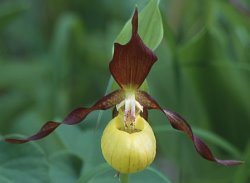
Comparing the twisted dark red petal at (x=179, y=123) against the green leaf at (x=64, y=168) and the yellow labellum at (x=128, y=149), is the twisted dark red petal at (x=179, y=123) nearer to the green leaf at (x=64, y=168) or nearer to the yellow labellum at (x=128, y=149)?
the yellow labellum at (x=128, y=149)

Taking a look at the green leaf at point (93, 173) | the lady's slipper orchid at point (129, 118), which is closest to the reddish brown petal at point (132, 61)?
the lady's slipper orchid at point (129, 118)

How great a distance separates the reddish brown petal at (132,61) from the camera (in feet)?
2.50

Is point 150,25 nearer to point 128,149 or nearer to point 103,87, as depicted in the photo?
point 128,149

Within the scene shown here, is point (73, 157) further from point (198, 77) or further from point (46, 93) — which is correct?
point (46, 93)

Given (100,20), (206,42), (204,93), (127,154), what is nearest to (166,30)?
(206,42)

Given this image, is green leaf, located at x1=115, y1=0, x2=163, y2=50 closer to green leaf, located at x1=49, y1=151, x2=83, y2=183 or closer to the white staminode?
the white staminode

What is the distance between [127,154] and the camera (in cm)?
75

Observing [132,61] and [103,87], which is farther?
[103,87]

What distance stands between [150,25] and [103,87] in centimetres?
91

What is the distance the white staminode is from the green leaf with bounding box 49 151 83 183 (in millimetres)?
146

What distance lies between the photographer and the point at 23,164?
841mm

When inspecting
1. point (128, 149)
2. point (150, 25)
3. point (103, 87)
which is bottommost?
point (103, 87)

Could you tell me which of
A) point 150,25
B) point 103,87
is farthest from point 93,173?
point 103,87

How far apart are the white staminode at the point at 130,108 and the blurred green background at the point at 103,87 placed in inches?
1.6
